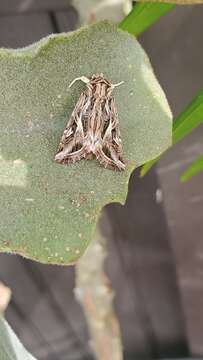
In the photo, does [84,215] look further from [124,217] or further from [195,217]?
[124,217]

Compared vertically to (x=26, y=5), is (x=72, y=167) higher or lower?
lower

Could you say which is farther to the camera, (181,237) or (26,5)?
(181,237)

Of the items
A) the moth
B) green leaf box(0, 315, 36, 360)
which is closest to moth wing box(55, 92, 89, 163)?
the moth

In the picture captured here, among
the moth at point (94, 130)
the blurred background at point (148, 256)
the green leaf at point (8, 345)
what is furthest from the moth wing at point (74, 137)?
the blurred background at point (148, 256)

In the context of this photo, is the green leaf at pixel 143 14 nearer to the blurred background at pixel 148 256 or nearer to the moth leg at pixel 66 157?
the moth leg at pixel 66 157

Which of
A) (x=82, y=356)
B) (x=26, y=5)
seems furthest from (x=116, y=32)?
(x=82, y=356)
